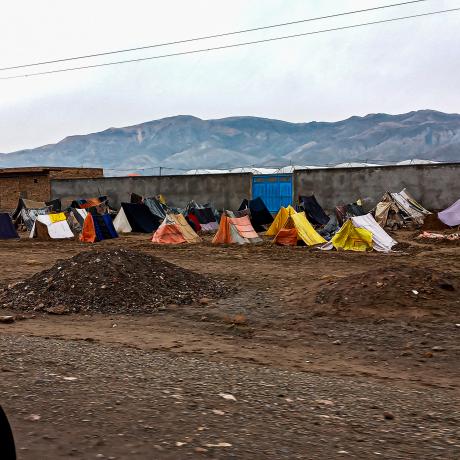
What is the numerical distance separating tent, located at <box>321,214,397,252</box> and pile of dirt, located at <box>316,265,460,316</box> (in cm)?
686

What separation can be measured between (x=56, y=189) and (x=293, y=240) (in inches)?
756

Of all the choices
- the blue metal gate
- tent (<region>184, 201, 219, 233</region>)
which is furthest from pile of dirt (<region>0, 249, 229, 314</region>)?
the blue metal gate

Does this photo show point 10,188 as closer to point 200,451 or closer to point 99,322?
point 99,322

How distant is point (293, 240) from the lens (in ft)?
57.0

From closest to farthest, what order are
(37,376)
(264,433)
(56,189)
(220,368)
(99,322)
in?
(264,433)
(37,376)
(220,368)
(99,322)
(56,189)

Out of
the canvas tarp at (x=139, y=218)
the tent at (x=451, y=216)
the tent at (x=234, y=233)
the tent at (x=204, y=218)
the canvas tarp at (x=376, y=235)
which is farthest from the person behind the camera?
the canvas tarp at (x=139, y=218)

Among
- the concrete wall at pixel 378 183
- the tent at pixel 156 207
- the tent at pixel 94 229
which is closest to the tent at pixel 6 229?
the tent at pixel 94 229

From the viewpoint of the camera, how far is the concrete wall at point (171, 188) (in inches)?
1095

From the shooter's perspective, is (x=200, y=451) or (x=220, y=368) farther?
(x=220, y=368)

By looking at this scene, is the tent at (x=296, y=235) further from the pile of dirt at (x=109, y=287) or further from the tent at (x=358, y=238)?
the pile of dirt at (x=109, y=287)

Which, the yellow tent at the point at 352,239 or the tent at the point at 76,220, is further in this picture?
the tent at the point at 76,220

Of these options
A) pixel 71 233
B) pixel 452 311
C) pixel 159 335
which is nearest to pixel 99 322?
pixel 159 335

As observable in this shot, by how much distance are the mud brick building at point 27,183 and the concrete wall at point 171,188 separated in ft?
2.02

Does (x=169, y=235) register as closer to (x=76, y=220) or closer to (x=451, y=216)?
(x=76, y=220)
